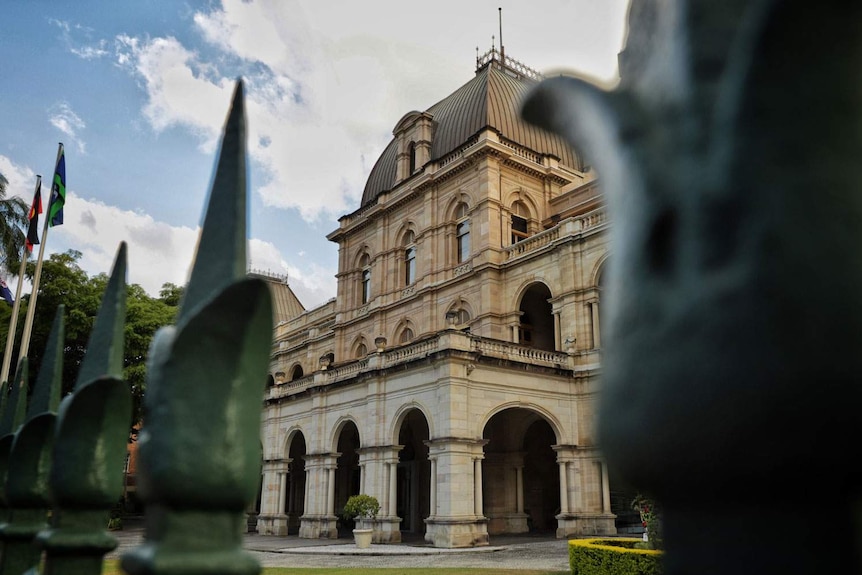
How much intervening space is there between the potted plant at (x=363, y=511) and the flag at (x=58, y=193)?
38.6 feet

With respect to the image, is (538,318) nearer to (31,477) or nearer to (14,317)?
(14,317)

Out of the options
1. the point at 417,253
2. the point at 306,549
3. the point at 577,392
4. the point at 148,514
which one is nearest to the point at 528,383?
the point at 577,392

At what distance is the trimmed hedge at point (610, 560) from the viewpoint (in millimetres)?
11992

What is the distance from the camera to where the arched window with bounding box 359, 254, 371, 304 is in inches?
1439

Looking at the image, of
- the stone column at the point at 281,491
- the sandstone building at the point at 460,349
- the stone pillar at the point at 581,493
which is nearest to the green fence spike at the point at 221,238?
the sandstone building at the point at 460,349

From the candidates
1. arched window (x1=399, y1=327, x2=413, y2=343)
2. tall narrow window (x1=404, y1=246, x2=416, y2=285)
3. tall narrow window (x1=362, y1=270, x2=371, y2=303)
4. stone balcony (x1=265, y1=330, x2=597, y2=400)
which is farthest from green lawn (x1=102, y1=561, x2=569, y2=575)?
tall narrow window (x1=362, y1=270, x2=371, y2=303)

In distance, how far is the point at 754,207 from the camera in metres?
1.01

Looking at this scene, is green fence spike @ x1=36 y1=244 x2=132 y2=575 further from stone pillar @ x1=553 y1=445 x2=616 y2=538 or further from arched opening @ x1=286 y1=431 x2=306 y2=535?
arched opening @ x1=286 y1=431 x2=306 y2=535

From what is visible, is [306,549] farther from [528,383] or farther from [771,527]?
[771,527]

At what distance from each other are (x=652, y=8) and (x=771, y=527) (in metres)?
0.94

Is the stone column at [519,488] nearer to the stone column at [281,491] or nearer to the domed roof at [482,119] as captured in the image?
the stone column at [281,491]

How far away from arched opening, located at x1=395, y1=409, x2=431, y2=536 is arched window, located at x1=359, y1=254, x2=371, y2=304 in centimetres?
917

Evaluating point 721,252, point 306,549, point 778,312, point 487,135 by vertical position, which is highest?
point 487,135

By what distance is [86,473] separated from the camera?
7.64ft
